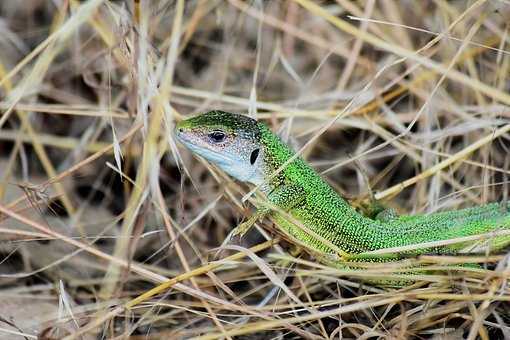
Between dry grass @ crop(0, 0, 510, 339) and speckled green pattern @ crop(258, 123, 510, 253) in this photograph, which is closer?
dry grass @ crop(0, 0, 510, 339)

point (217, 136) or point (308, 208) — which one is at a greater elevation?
point (217, 136)

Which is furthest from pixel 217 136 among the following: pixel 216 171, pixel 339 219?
pixel 339 219

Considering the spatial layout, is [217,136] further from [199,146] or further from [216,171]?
[216,171]

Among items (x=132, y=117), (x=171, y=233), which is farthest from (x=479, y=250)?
(x=132, y=117)

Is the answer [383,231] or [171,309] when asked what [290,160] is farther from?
[171,309]

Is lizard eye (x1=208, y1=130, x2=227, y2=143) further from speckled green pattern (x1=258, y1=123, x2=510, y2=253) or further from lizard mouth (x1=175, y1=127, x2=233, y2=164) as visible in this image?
speckled green pattern (x1=258, y1=123, x2=510, y2=253)

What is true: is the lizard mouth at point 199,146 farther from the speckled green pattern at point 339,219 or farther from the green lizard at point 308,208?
the speckled green pattern at point 339,219

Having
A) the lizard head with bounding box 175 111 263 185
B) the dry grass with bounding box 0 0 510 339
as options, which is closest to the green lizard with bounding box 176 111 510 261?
the lizard head with bounding box 175 111 263 185
